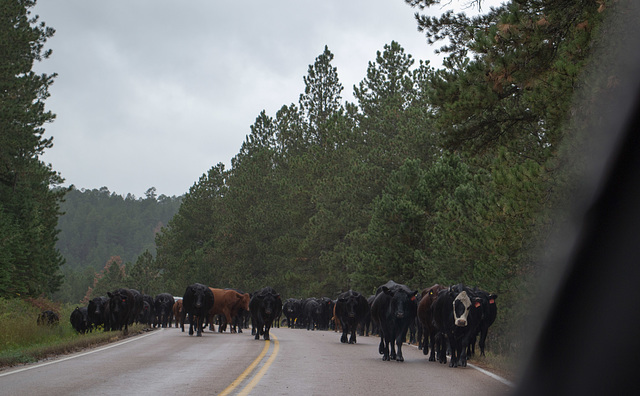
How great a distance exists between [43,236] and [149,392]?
121 ft

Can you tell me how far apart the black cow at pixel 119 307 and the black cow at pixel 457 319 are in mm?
13154

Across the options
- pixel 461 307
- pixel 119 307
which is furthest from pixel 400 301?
pixel 119 307

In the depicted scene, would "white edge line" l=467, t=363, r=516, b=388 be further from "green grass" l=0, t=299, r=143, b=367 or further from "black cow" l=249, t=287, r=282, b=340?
"black cow" l=249, t=287, r=282, b=340

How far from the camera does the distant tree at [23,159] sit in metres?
35.7

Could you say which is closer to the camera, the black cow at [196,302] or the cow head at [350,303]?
the cow head at [350,303]

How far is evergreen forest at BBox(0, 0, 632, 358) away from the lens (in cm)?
1369

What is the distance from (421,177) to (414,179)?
1234 mm

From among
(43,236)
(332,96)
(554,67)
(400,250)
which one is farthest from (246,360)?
(332,96)

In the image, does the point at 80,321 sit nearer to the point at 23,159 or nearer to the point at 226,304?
the point at 226,304

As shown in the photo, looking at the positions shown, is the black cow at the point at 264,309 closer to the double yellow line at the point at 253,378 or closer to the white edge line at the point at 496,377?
the double yellow line at the point at 253,378

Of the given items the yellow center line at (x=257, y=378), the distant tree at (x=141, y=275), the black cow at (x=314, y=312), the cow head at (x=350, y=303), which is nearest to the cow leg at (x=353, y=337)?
the cow head at (x=350, y=303)

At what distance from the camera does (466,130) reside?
52.7ft

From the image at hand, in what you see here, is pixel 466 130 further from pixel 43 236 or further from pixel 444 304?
pixel 43 236

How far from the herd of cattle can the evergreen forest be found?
185 centimetres
